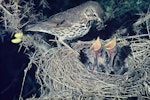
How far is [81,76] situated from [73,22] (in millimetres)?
769

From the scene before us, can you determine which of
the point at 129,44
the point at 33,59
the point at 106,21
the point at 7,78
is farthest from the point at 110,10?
the point at 7,78

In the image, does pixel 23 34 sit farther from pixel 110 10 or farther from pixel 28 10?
pixel 110 10

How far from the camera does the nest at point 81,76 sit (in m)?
3.64

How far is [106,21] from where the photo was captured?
178 inches

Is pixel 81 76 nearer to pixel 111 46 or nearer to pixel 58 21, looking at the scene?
pixel 111 46

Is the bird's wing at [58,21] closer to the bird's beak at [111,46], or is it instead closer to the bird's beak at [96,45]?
the bird's beak at [96,45]

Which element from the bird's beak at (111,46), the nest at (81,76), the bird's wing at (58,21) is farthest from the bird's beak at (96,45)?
the bird's wing at (58,21)

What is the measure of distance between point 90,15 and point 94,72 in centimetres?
77

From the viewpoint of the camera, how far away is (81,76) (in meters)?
3.84

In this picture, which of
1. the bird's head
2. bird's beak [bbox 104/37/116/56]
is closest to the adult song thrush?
the bird's head

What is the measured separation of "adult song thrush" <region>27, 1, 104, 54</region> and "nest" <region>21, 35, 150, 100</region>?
0.51 ft

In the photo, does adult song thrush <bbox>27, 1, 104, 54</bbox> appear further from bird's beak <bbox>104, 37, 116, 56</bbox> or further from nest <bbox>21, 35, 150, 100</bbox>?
bird's beak <bbox>104, 37, 116, 56</bbox>

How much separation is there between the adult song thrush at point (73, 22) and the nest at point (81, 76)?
16cm

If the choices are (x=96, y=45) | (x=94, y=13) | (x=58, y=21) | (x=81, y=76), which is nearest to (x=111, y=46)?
(x=96, y=45)
